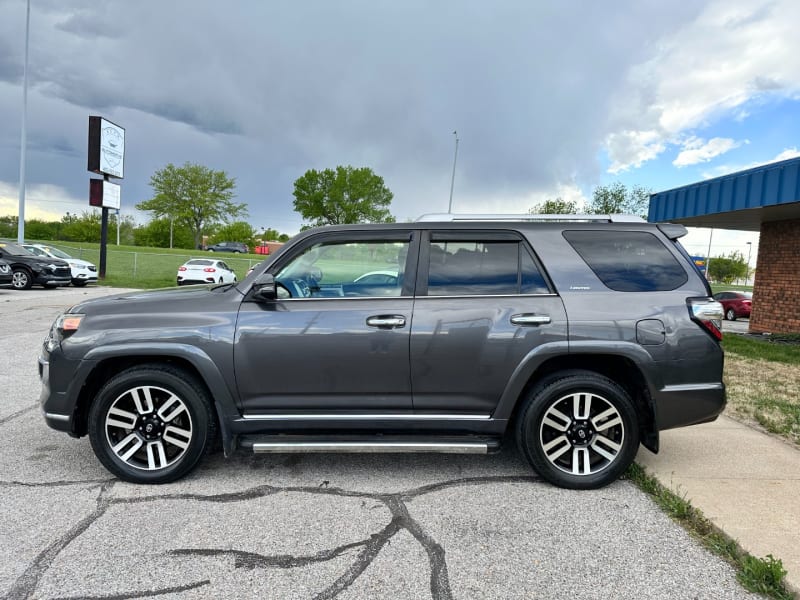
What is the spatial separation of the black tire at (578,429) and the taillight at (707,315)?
0.69 metres

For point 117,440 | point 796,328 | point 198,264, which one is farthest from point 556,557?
point 198,264

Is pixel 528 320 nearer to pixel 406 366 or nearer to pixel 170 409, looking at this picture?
pixel 406 366

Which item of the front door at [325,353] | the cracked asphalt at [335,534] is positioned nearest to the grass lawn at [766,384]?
the cracked asphalt at [335,534]

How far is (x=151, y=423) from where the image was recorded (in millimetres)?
3400

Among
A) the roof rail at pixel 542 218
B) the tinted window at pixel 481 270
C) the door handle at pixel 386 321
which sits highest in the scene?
the roof rail at pixel 542 218

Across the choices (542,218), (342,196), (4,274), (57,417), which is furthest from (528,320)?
(342,196)

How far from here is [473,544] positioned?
2.76m

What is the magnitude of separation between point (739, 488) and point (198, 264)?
78.7 ft

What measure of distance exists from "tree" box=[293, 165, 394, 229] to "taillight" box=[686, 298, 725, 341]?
6944 centimetres

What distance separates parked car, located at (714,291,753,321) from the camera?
838 inches

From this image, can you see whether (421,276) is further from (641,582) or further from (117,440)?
(117,440)

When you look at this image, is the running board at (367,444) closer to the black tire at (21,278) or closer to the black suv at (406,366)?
the black suv at (406,366)

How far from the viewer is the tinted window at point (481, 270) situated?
3488 mm

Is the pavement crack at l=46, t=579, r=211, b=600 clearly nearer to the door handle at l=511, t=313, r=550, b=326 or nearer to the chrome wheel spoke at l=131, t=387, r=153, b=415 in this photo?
the chrome wheel spoke at l=131, t=387, r=153, b=415
